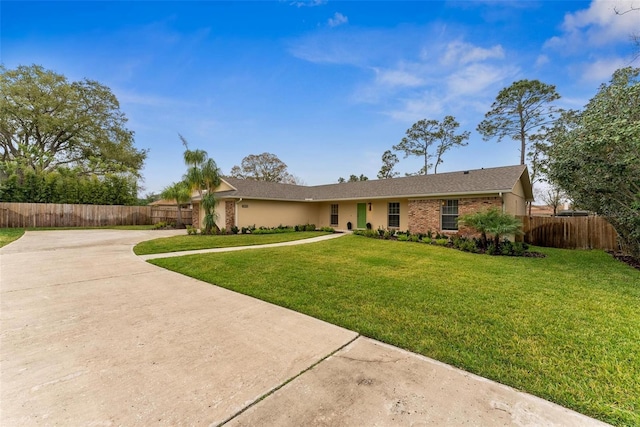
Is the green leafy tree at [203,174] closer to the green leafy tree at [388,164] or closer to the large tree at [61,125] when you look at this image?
the large tree at [61,125]

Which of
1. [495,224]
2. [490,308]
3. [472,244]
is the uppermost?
[495,224]

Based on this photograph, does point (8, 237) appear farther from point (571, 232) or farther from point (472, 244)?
point (571, 232)

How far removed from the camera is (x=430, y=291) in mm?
4785

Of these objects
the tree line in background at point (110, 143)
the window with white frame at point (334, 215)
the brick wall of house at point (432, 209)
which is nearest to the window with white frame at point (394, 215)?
the brick wall of house at point (432, 209)

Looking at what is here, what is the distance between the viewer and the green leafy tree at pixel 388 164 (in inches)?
1276

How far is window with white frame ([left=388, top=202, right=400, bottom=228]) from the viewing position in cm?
1507

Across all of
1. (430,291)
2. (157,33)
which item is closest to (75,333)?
(430,291)

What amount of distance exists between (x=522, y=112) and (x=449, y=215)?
1431 cm

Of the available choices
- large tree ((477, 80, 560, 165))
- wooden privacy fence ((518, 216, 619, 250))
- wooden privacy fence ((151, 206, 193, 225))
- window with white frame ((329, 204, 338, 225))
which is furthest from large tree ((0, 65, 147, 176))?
large tree ((477, 80, 560, 165))

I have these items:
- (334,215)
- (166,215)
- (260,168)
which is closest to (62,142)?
(166,215)

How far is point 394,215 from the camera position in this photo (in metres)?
15.2

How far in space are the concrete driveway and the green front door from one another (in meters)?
12.8

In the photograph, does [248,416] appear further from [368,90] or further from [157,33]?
[368,90]

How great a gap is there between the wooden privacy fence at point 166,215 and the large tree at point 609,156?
78.8 feet
